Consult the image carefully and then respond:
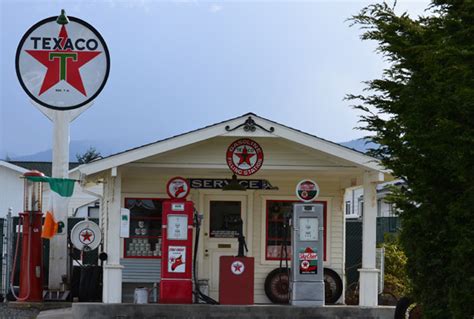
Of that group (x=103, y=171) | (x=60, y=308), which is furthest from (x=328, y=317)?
(x=60, y=308)

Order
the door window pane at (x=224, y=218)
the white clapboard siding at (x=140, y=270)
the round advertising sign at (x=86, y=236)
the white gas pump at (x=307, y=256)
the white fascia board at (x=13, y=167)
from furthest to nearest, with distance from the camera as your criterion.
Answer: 1. the white fascia board at (x=13, y=167)
2. the round advertising sign at (x=86, y=236)
3. the white clapboard siding at (x=140, y=270)
4. the door window pane at (x=224, y=218)
5. the white gas pump at (x=307, y=256)

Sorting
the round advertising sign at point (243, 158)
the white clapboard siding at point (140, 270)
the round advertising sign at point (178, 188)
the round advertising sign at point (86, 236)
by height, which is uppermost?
the round advertising sign at point (243, 158)

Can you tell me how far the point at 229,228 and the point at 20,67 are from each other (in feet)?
18.7

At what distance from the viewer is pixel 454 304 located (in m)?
8.41

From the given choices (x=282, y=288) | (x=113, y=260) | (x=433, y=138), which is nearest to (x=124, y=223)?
(x=113, y=260)

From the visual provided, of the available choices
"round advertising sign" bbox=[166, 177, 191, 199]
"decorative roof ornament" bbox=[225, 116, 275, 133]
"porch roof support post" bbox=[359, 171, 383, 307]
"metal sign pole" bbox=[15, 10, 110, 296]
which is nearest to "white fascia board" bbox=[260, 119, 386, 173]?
"decorative roof ornament" bbox=[225, 116, 275, 133]

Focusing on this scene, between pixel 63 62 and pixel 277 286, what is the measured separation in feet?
20.6

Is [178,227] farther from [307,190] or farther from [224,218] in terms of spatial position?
[224,218]

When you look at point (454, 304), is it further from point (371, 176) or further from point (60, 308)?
point (60, 308)

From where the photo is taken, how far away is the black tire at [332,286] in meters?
18.1

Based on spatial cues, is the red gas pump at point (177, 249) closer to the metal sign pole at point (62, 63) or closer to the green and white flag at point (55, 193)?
the green and white flag at point (55, 193)

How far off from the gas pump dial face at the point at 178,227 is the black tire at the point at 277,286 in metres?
2.69

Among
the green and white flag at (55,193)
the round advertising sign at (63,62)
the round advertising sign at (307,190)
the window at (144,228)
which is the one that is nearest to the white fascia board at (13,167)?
the green and white flag at (55,193)

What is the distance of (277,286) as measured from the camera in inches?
715
